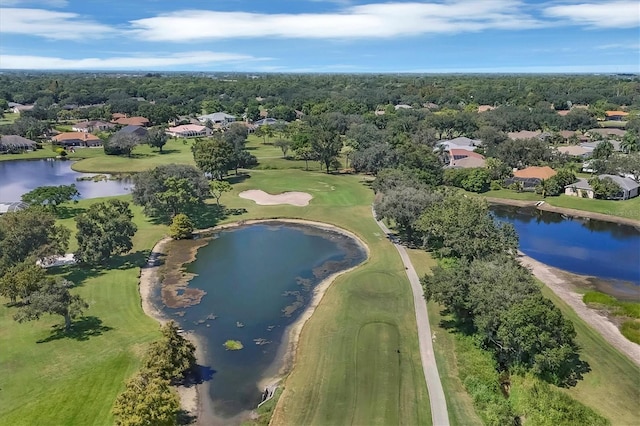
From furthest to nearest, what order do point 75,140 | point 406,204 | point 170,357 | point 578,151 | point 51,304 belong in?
point 75,140 → point 578,151 → point 406,204 → point 51,304 → point 170,357

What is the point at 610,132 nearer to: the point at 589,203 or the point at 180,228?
the point at 589,203

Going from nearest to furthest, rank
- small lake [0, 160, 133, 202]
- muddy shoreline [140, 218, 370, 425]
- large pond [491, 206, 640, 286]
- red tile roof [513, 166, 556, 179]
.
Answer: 1. muddy shoreline [140, 218, 370, 425]
2. large pond [491, 206, 640, 286]
3. small lake [0, 160, 133, 202]
4. red tile roof [513, 166, 556, 179]

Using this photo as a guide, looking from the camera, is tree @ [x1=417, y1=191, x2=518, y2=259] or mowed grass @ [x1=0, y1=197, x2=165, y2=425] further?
tree @ [x1=417, y1=191, x2=518, y2=259]

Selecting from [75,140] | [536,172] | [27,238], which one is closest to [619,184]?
[536,172]

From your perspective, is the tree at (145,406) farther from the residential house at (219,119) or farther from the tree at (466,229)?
the residential house at (219,119)

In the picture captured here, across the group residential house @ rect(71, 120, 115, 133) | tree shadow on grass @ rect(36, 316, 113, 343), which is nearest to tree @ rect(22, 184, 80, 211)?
tree shadow on grass @ rect(36, 316, 113, 343)

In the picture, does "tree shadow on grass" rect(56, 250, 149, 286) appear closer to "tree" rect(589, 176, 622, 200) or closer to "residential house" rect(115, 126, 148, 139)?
"tree" rect(589, 176, 622, 200)

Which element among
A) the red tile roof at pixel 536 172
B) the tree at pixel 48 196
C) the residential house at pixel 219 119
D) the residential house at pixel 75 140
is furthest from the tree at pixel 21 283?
the residential house at pixel 219 119
